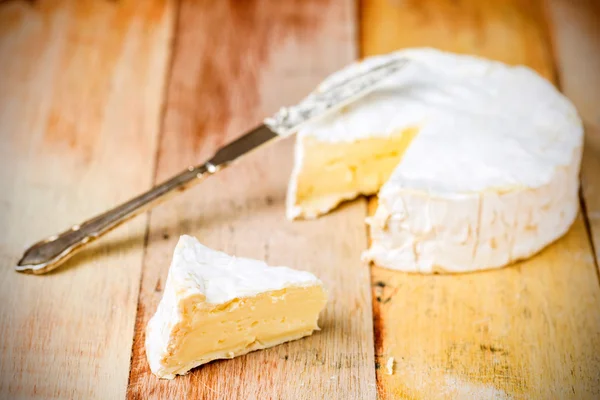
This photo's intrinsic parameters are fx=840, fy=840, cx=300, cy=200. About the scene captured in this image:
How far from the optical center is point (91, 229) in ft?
8.41

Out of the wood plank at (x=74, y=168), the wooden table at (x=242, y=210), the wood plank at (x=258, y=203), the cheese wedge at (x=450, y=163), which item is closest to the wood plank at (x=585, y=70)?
the wooden table at (x=242, y=210)

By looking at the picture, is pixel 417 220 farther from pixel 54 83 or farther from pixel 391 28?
pixel 54 83

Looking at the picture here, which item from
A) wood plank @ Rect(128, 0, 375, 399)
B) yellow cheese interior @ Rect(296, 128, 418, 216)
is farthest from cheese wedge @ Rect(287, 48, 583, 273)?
wood plank @ Rect(128, 0, 375, 399)

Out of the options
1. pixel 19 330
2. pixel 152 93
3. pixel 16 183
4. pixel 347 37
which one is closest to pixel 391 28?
pixel 347 37

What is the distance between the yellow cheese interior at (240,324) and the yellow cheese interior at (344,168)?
0.54 m

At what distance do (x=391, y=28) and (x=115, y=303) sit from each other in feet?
5.96

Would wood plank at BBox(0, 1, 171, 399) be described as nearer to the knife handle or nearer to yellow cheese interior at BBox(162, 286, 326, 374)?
the knife handle

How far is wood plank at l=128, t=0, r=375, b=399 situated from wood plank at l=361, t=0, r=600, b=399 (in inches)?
3.7

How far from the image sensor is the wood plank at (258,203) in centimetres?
227

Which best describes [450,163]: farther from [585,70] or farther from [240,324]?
[585,70]

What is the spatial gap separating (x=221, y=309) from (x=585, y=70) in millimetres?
2020

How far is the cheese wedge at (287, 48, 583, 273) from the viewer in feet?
8.20

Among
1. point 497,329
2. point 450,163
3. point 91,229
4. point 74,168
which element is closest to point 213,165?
point 91,229

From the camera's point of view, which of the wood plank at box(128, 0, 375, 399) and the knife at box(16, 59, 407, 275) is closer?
the wood plank at box(128, 0, 375, 399)
